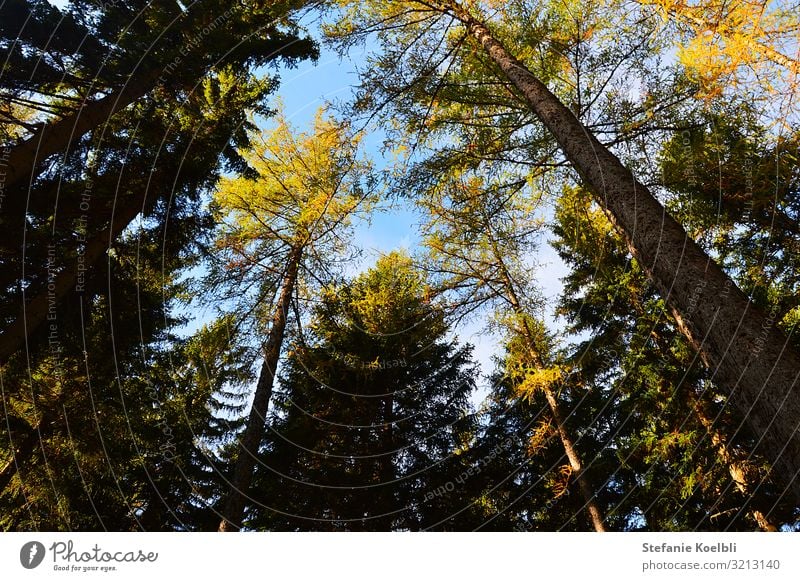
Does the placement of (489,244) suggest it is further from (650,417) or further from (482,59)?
(650,417)

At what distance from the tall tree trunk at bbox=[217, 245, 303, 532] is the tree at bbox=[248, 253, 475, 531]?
112 centimetres

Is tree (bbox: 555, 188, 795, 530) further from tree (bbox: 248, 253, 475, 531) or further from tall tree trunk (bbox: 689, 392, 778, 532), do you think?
tree (bbox: 248, 253, 475, 531)

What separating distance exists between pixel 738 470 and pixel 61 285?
1268cm

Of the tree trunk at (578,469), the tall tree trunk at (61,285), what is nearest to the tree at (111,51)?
the tall tree trunk at (61,285)

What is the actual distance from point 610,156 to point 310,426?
9.28 metres

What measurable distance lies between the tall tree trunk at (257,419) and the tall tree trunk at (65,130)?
4030mm

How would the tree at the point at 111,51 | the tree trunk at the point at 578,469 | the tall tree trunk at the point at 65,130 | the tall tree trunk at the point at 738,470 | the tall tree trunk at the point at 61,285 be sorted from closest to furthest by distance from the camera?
1. the tall tree trunk at the point at 65,130
2. the tall tree trunk at the point at 61,285
3. the tree at the point at 111,51
4. the tree trunk at the point at 578,469
5. the tall tree trunk at the point at 738,470

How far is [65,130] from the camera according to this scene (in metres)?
5.59

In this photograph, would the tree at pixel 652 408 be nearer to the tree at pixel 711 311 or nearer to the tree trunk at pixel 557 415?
the tree trunk at pixel 557 415

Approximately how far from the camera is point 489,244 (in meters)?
9.51

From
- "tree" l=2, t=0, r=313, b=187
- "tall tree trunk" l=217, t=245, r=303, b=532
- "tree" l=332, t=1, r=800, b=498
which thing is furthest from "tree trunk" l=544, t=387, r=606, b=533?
"tree" l=2, t=0, r=313, b=187

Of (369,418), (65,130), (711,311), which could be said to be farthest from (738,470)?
(65,130)

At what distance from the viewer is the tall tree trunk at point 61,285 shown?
5.27 meters
